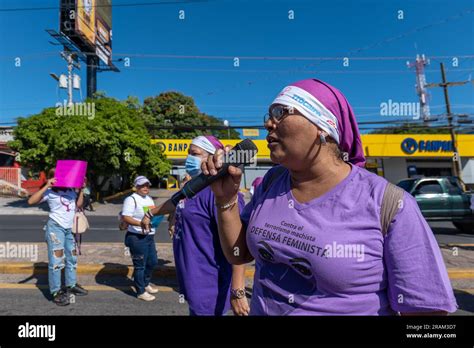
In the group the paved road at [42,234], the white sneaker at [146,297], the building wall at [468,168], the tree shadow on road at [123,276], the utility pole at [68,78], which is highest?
the utility pole at [68,78]

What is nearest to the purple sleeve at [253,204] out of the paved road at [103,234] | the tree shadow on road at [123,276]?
the tree shadow on road at [123,276]

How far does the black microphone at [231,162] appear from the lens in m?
1.26

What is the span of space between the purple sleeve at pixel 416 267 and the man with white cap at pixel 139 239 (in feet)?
11.8

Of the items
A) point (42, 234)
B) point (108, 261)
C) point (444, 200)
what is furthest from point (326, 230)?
point (444, 200)

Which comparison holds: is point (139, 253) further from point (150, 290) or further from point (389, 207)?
point (389, 207)

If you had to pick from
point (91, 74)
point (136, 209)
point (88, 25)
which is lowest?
point (136, 209)

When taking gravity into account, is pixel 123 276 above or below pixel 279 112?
below

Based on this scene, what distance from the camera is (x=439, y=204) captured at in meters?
10.6

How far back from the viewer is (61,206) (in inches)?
169

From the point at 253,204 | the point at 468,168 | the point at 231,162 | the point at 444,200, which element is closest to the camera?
the point at 231,162

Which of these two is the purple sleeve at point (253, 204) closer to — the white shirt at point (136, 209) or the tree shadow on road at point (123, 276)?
the white shirt at point (136, 209)

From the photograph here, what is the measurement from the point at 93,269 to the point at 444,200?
1021 centimetres

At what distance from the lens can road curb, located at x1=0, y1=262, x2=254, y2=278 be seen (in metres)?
5.38
